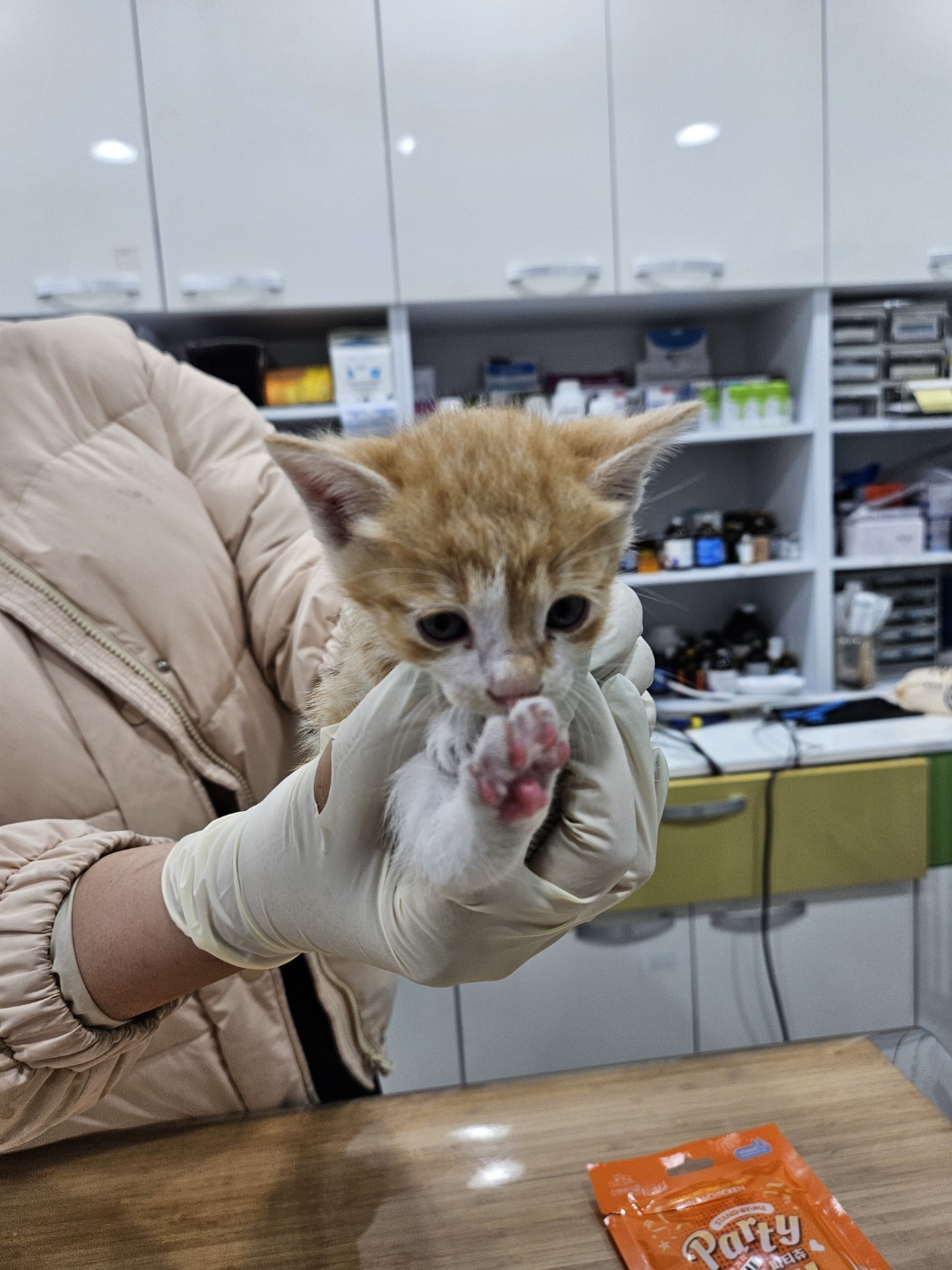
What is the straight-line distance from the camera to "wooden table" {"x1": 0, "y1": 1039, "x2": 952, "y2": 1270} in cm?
69

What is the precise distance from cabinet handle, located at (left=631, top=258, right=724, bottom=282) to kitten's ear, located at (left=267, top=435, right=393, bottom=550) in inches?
62.1

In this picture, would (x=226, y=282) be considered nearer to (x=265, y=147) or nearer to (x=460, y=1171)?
(x=265, y=147)

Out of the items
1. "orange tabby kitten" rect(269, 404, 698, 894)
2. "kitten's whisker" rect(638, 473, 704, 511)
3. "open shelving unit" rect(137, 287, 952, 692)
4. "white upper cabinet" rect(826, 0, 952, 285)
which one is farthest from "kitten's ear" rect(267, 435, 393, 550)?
"white upper cabinet" rect(826, 0, 952, 285)

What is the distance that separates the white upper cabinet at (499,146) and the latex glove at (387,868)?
1.47 m

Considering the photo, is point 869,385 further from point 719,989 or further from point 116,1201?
point 116,1201

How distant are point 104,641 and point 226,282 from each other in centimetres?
125

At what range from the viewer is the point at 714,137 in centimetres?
191

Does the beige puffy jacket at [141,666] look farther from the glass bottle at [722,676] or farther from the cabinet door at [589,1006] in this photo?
the glass bottle at [722,676]

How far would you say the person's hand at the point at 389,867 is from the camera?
0.63 meters

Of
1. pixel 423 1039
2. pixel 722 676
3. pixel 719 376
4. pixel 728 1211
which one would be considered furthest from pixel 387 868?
pixel 719 376

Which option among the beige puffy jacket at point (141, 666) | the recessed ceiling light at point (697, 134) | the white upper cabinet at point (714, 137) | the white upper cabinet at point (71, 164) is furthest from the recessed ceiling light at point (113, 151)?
the recessed ceiling light at point (697, 134)

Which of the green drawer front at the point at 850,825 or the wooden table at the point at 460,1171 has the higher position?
the wooden table at the point at 460,1171

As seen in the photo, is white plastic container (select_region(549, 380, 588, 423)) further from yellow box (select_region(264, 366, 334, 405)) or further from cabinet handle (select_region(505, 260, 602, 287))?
yellow box (select_region(264, 366, 334, 405))

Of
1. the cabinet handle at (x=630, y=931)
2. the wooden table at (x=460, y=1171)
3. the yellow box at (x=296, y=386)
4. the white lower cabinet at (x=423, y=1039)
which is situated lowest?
the white lower cabinet at (x=423, y=1039)
